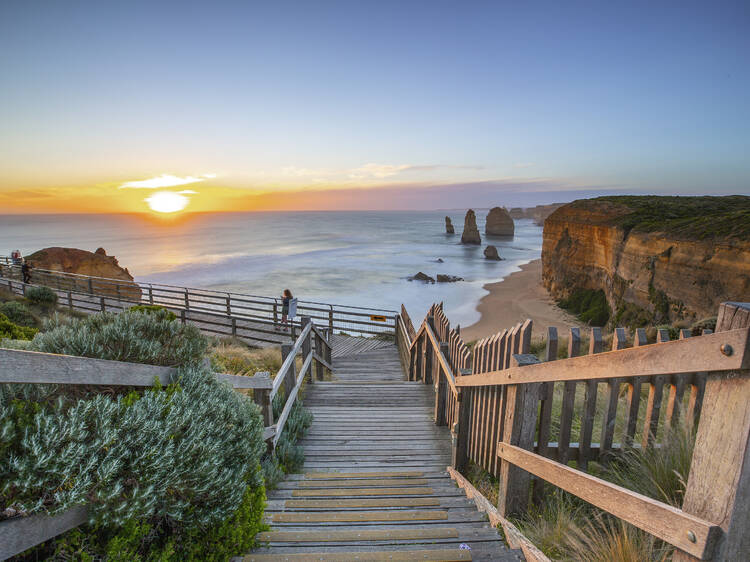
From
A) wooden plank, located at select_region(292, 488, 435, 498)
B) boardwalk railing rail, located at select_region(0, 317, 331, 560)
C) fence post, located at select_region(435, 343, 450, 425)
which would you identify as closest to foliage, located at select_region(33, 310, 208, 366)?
boardwalk railing rail, located at select_region(0, 317, 331, 560)

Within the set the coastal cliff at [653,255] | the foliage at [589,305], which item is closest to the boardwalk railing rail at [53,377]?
the coastal cliff at [653,255]

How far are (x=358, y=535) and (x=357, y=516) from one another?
336 mm

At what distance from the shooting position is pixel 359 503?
3168mm

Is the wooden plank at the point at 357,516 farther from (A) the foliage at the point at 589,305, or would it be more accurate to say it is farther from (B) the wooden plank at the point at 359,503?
(A) the foliage at the point at 589,305

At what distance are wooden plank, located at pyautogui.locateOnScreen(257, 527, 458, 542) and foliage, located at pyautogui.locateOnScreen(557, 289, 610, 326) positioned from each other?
87.1 ft

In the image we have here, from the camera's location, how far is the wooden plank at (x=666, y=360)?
1.17 meters

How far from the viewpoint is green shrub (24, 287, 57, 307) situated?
574 inches

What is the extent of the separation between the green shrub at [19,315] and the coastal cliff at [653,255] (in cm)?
2375

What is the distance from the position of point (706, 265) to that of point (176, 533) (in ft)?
69.9

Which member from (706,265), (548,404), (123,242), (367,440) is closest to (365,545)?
(548,404)

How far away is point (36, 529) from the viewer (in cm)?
139

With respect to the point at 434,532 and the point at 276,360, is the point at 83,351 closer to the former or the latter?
the point at 434,532

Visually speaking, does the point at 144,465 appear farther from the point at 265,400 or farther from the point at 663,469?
the point at 663,469

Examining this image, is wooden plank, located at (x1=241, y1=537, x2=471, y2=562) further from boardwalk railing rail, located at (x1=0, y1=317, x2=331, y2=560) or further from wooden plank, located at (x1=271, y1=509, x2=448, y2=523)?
boardwalk railing rail, located at (x1=0, y1=317, x2=331, y2=560)
